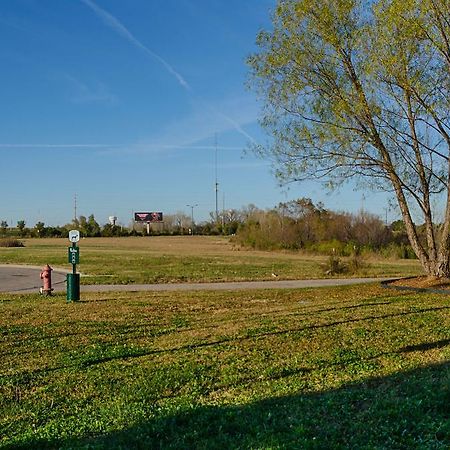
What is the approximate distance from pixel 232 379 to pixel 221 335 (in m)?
2.67

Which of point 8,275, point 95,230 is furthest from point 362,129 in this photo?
point 95,230

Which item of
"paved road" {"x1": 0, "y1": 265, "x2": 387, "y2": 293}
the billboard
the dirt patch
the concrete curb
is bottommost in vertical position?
"paved road" {"x1": 0, "y1": 265, "x2": 387, "y2": 293}

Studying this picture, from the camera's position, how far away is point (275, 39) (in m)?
14.3

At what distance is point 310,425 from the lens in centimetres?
461

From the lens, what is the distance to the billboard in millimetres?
117637

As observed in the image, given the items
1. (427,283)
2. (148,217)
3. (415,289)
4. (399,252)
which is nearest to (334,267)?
(427,283)

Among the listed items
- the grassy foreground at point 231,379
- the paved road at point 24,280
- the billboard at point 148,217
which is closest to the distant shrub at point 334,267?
the paved road at point 24,280

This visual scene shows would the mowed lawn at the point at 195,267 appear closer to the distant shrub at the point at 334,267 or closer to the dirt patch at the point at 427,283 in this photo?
the distant shrub at the point at 334,267

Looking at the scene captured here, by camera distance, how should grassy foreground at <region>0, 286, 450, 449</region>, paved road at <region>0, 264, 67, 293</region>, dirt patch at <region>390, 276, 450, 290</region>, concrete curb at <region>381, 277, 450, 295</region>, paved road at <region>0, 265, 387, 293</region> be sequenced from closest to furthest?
grassy foreground at <region>0, 286, 450, 449</region> → concrete curb at <region>381, 277, 450, 295</region> → dirt patch at <region>390, 276, 450, 290</region> → paved road at <region>0, 265, 387, 293</region> → paved road at <region>0, 264, 67, 293</region>

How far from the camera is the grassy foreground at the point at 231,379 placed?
4.52 m

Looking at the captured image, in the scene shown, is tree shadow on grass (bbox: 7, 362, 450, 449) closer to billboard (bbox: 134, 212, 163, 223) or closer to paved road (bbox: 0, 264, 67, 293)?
paved road (bbox: 0, 264, 67, 293)

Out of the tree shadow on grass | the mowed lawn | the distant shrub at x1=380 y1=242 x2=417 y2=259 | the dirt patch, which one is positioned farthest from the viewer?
the distant shrub at x1=380 y1=242 x2=417 y2=259

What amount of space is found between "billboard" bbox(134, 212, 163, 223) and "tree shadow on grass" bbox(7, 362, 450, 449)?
11109 centimetres

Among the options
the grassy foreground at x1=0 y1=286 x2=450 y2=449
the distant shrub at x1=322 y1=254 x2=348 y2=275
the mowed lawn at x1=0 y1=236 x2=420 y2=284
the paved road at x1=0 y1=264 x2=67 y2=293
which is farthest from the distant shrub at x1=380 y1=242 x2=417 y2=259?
the grassy foreground at x1=0 y1=286 x2=450 y2=449
